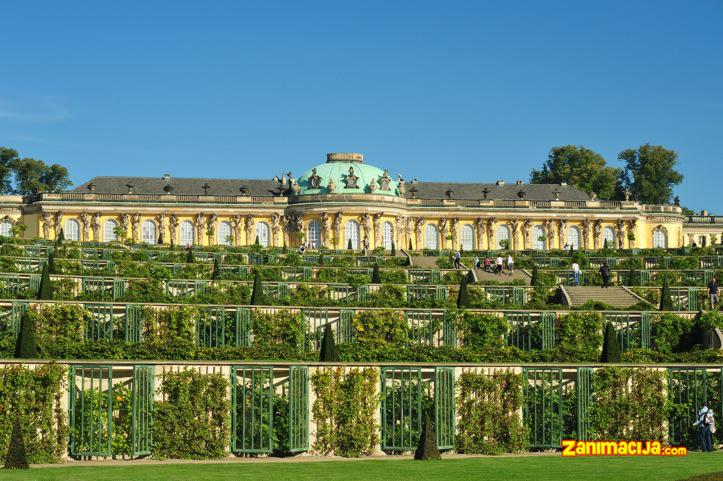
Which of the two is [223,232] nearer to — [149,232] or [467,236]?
[149,232]

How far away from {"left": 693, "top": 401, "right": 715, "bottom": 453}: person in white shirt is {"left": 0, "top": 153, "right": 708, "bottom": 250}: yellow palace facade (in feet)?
218

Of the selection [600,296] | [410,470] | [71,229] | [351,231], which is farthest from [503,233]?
[410,470]

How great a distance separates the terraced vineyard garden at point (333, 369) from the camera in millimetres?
23641

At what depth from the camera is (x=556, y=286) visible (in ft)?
146

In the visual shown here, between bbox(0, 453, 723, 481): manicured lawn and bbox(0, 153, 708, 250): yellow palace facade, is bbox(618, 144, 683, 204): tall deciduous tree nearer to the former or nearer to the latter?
bbox(0, 153, 708, 250): yellow palace facade

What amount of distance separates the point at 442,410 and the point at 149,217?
239 feet

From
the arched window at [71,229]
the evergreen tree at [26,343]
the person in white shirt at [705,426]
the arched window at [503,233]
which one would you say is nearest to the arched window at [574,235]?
the arched window at [503,233]

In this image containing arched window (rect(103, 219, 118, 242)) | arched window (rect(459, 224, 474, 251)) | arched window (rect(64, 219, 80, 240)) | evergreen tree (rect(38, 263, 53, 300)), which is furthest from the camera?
arched window (rect(459, 224, 474, 251))

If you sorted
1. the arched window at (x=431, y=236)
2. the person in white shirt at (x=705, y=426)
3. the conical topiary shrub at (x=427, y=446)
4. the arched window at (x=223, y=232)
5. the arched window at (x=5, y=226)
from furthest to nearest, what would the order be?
the arched window at (x=431, y=236) < the arched window at (x=5, y=226) < the arched window at (x=223, y=232) < the person in white shirt at (x=705, y=426) < the conical topiary shrub at (x=427, y=446)

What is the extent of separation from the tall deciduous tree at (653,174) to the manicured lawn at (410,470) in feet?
304

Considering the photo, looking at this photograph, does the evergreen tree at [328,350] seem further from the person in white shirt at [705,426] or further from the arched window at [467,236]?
the arched window at [467,236]

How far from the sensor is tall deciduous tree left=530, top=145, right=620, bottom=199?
4409 inches

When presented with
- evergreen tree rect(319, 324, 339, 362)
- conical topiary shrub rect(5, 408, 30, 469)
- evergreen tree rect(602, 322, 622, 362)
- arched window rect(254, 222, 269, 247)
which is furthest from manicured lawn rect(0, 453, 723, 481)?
arched window rect(254, 222, 269, 247)

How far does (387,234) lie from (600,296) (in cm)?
5168
